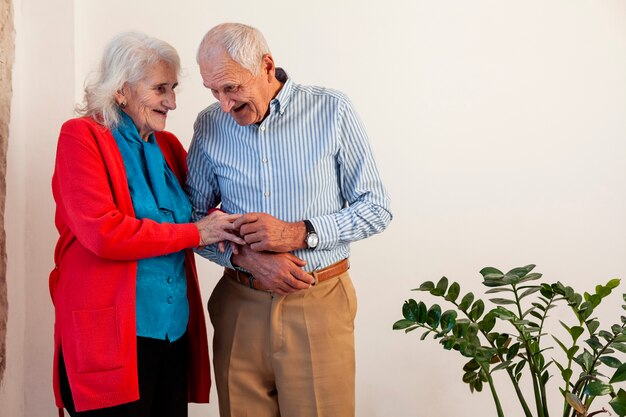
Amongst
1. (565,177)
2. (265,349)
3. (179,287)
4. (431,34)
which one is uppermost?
(431,34)

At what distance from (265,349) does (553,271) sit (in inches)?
58.2

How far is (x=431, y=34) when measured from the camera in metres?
2.91

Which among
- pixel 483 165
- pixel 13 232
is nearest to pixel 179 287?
pixel 13 232

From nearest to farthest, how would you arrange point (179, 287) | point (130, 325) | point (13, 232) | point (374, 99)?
point (130, 325), point (179, 287), point (13, 232), point (374, 99)

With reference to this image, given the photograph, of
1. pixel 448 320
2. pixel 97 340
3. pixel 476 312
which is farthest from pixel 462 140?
pixel 97 340

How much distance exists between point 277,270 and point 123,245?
392 millimetres

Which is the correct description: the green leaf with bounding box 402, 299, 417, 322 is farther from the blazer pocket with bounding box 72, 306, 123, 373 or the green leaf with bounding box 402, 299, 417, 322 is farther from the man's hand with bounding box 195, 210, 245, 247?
the blazer pocket with bounding box 72, 306, 123, 373

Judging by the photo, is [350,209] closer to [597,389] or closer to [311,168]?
[311,168]

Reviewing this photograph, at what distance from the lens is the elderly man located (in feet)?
6.43

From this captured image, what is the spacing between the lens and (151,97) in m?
1.92

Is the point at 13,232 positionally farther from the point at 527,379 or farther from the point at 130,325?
the point at 527,379

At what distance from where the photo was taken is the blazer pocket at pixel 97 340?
1.83 m

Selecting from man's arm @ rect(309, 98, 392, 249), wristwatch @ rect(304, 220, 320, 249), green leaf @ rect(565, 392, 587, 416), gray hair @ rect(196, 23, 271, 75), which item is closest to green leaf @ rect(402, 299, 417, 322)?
man's arm @ rect(309, 98, 392, 249)

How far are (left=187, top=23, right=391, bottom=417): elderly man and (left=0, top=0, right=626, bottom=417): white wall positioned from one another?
823mm
